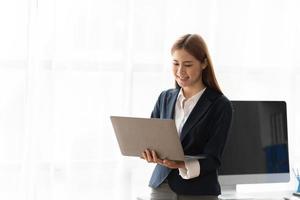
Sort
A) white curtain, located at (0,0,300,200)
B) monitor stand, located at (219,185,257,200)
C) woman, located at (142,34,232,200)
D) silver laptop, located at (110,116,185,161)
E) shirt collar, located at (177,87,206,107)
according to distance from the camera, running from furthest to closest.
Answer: white curtain, located at (0,0,300,200) → monitor stand, located at (219,185,257,200) → shirt collar, located at (177,87,206,107) → woman, located at (142,34,232,200) → silver laptop, located at (110,116,185,161)

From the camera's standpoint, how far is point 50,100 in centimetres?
292

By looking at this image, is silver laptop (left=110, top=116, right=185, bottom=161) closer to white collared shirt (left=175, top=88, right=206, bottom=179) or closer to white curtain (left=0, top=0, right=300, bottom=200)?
white collared shirt (left=175, top=88, right=206, bottom=179)

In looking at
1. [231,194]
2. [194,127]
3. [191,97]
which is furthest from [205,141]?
[231,194]

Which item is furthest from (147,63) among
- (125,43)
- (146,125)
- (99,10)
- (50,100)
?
(146,125)

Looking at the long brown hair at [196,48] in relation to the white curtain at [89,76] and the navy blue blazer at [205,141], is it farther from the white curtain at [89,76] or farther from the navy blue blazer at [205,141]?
the white curtain at [89,76]

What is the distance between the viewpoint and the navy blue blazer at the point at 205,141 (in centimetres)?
219

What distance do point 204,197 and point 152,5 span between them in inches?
52.9

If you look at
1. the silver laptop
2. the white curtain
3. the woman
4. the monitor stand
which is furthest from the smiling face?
the white curtain

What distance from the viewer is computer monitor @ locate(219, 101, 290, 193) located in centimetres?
267

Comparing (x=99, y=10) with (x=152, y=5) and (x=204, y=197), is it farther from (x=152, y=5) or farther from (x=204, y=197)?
(x=204, y=197)

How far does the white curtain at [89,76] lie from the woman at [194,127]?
0.81m

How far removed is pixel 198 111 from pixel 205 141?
128 millimetres

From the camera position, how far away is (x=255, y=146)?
2.71m

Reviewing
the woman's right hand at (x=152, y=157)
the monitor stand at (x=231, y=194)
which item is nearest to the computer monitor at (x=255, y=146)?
the monitor stand at (x=231, y=194)
